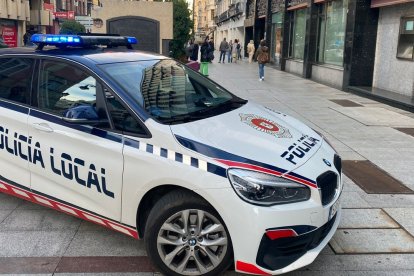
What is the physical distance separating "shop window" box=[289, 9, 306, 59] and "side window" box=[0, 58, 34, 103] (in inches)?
633

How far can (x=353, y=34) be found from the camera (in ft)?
43.4

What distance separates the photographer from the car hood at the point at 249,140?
120 inches

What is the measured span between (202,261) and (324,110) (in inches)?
312

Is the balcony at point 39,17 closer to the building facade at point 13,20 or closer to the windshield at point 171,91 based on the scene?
the building facade at point 13,20

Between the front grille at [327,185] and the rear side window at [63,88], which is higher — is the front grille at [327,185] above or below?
below

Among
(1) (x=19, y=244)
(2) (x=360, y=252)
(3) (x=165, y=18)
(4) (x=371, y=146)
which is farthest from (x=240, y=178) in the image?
(3) (x=165, y=18)

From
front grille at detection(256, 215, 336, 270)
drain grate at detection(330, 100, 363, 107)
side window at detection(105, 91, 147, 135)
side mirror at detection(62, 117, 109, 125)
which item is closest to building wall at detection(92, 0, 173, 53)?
drain grate at detection(330, 100, 363, 107)

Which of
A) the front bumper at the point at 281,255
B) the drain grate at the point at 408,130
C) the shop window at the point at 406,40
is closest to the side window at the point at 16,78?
the front bumper at the point at 281,255

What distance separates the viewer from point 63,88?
151 inches

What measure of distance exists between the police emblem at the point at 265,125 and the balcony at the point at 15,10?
113 feet

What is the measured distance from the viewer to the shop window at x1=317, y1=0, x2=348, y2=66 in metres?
14.7

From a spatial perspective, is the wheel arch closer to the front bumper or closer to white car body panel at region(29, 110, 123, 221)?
white car body panel at region(29, 110, 123, 221)

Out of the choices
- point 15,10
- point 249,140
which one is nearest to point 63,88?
point 249,140

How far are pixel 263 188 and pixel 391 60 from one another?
10.9 metres
